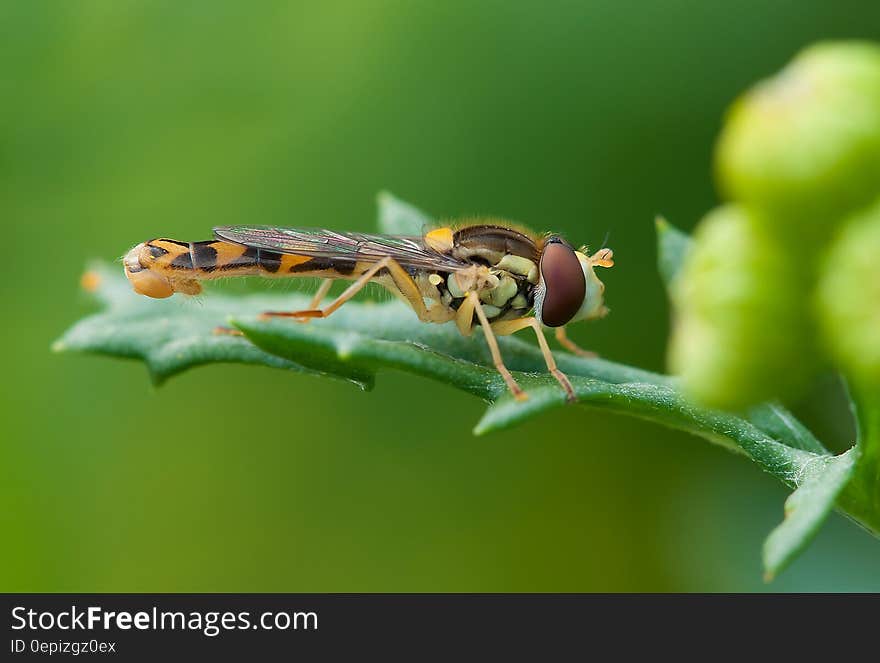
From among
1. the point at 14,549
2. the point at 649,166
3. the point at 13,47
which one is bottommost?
the point at 14,549

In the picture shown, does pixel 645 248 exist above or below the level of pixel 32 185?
below

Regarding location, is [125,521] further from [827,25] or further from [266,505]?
[827,25]

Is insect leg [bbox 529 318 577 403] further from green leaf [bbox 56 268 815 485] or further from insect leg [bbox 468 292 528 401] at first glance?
insect leg [bbox 468 292 528 401]

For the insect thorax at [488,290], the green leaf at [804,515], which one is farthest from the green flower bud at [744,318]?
the insect thorax at [488,290]

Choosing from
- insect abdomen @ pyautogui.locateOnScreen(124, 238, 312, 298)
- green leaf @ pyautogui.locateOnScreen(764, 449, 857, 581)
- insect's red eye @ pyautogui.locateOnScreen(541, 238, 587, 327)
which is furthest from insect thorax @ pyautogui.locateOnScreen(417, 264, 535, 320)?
green leaf @ pyautogui.locateOnScreen(764, 449, 857, 581)

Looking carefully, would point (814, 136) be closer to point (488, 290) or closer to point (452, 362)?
point (452, 362)

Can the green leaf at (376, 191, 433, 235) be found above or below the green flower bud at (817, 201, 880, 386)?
above

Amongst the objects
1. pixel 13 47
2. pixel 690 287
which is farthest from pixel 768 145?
pixel 13 47
